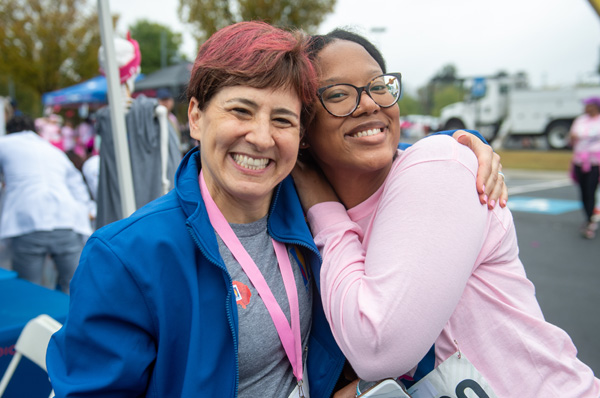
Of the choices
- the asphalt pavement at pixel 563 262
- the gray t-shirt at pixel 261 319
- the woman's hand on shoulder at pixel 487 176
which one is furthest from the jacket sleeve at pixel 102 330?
the asphalt pavement at pixel 563 262

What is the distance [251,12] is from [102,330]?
14658mm

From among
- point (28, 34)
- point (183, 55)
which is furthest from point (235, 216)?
point (183, 55)

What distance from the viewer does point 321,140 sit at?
5.47ft

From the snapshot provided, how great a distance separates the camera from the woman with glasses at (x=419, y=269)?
121 cm

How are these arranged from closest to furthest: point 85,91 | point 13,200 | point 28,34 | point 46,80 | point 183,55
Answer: point 13,200 → point 85,91 → point 28,34 → point 46,80 → point 183,55

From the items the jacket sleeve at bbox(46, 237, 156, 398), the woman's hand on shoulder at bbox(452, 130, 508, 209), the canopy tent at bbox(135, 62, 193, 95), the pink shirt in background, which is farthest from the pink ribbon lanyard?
the canopy tent at bbox(135, 62, 193, 95)

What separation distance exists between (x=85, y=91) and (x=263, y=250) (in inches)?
557

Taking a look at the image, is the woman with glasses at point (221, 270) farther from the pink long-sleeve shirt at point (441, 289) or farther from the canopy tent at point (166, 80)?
the canopy tent at point (166, 80)

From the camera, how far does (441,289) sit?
1.20 meters

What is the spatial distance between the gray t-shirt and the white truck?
20.6m

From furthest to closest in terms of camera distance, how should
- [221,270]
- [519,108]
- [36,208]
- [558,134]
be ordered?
1. [519,108]
2. [558,134]
3. [36,208]
4. [221,270]

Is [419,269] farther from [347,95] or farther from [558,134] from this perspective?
[558,134]

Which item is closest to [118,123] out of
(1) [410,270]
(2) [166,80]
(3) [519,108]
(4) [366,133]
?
(4) [366,133]

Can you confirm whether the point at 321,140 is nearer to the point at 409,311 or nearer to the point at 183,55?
the point at 409,311
